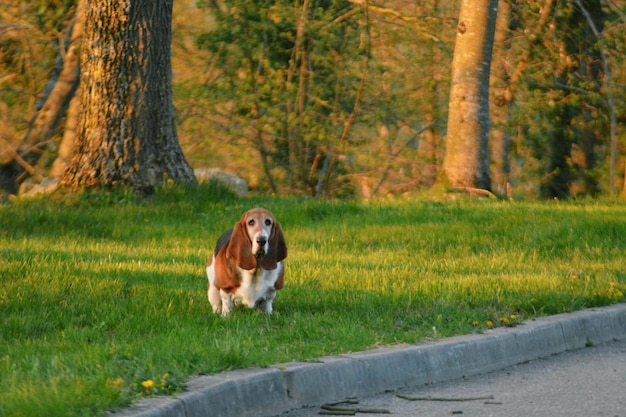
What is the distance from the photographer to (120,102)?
46.1ft

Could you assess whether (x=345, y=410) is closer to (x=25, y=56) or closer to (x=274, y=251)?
(x=274, y=251)

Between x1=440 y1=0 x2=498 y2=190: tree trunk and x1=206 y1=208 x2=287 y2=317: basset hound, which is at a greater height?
x1=440 y1=0 x2=498 y2=190: tree trunk

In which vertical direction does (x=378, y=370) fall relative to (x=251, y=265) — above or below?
below

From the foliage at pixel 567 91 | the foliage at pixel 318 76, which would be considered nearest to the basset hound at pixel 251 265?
the foliage at pixel 318 76

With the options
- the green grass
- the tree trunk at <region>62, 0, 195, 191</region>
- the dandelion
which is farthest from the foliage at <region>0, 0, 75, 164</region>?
the dandelion

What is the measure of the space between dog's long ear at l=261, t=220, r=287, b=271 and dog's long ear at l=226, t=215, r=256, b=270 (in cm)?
11

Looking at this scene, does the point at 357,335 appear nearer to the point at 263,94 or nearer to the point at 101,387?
the point at 101,387

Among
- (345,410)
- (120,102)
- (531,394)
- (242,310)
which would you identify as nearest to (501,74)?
(120,102)

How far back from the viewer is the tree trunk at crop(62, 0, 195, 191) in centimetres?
1400

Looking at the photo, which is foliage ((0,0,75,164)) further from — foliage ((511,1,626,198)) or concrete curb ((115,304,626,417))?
concrete curb ((115,304,626,417))

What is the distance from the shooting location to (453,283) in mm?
9211

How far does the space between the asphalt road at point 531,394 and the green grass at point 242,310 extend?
509 millimetres

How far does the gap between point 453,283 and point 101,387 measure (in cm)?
472

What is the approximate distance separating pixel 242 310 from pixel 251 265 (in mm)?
504
